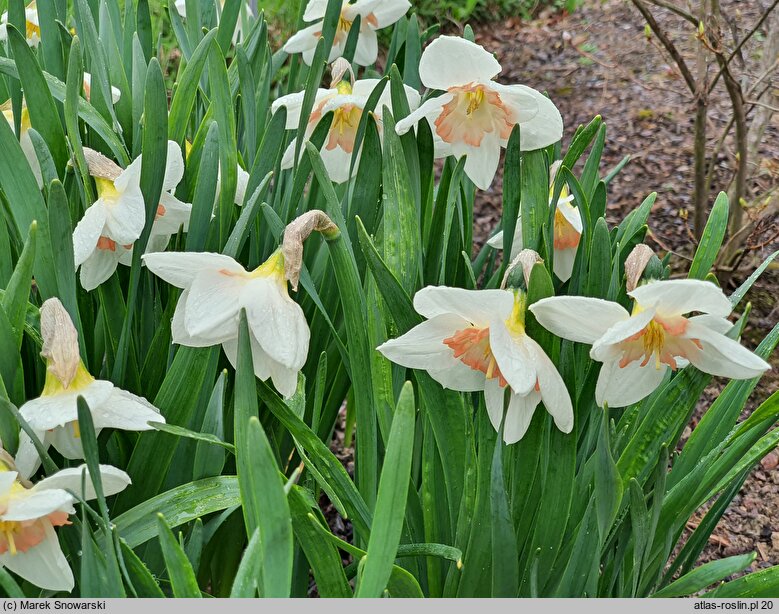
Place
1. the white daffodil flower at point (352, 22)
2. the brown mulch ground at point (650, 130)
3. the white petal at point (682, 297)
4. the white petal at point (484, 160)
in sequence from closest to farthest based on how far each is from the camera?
the white petal at point (682, 297) < the white petal at point (484, 160) < the white daffodil flower at point (352, 22) < the brown mulch ground at point (650, 130)

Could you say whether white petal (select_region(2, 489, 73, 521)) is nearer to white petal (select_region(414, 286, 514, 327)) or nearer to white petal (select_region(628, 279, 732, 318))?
white petal (select_region(414, 286, 514, 327))

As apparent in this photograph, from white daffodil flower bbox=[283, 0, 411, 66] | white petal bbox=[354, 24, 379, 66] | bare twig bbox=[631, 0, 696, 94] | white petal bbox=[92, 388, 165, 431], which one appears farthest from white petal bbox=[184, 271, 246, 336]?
bare twig bbox=[631, 0, 696, 94]

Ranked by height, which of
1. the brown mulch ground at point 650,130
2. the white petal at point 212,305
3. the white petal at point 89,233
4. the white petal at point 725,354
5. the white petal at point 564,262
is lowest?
the brown mulch ground at point 650,130

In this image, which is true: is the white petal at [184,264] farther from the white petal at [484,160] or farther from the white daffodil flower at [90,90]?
the white daffodil flower at [90,90]

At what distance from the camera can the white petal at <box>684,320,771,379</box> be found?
31.9 inches

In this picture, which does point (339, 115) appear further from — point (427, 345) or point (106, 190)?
point (427, 345)

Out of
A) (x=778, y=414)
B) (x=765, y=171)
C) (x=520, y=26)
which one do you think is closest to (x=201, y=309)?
(x=778, y=414)

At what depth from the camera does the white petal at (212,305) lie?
87cm

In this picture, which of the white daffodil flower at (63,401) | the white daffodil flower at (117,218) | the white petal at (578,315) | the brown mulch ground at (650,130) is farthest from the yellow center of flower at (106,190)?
the brown mulch ground at (650,130)

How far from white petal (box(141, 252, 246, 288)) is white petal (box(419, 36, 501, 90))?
1.17 ft

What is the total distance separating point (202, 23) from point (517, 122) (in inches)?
→ 33.2

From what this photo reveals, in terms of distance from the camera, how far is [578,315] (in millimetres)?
808

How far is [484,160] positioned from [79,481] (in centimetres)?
65
